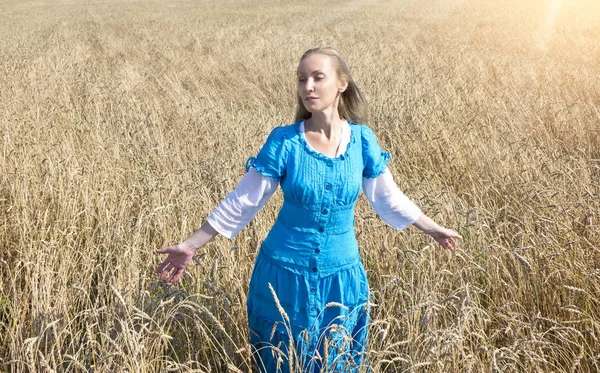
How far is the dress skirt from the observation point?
1746 mm

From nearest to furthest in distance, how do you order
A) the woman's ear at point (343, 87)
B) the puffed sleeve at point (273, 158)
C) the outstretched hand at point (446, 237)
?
the puffed sleeve at point (273, 158) < the woman's ear at point (343, 87) < the outstretched hand at point (446, 237)

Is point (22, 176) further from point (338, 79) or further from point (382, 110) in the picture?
point (382, 110)

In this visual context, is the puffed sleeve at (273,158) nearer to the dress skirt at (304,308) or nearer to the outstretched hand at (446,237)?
the dress skirt at (304,308)

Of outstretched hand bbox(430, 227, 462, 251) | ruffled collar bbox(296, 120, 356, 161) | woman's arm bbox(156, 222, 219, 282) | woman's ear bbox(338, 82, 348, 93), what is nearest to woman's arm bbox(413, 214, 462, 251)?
outstretched hand bbox(430, 227, 462, 251)

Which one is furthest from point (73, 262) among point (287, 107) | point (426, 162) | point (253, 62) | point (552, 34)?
point (552, 34)

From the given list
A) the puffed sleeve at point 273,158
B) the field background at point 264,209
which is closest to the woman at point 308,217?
the puffed sleeve at point 273,158

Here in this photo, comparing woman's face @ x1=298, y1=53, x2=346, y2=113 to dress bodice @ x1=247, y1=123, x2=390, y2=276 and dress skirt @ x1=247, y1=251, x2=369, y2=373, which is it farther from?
dress skirt @ x1=247, y1=251, x2=369, y2=373

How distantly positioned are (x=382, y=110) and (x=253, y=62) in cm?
412

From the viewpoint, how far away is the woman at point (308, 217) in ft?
5.64

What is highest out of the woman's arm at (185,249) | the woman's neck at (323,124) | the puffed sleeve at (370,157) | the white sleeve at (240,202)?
the woman's neck at (323,124)

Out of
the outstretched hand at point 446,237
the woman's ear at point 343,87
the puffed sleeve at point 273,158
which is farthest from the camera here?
the outstretched hand at point 446,237

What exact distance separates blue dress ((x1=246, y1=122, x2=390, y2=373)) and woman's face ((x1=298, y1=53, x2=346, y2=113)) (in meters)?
0.10

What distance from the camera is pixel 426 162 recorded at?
4004 mm

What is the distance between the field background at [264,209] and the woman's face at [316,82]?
2.19 ft
